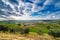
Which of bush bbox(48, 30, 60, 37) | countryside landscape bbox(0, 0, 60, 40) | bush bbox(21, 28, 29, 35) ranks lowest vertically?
bush bbox(48, 30, 60, 37)

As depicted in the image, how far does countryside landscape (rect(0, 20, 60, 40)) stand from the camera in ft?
7.73

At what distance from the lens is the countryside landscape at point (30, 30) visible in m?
2.36

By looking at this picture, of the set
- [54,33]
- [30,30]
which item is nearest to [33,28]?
[30,30]

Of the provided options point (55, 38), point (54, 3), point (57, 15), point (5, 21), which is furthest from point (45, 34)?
point (5, 21)

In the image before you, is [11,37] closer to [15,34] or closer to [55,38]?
[15,34]

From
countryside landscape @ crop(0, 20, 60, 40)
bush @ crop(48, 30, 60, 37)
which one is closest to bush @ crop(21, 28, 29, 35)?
countryside landscape @ crop(0, 20, 60, 40)

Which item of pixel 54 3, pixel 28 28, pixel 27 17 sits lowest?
pixel 28 28

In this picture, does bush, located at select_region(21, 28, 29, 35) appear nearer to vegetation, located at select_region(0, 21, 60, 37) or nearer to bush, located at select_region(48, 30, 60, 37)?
vegetation, located at select_region(0, 21, 60, 37)

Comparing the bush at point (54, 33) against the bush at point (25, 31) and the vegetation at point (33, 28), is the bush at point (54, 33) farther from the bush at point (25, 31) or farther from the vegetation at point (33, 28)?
the bush at point (25, 31)

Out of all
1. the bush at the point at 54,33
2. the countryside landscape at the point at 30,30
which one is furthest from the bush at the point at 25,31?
the bush at the point at 54,33

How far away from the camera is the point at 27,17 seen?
8.04 ft

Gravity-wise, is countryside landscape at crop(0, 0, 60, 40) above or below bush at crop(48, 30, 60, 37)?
above

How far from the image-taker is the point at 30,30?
238cm

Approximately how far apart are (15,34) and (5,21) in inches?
11.4
